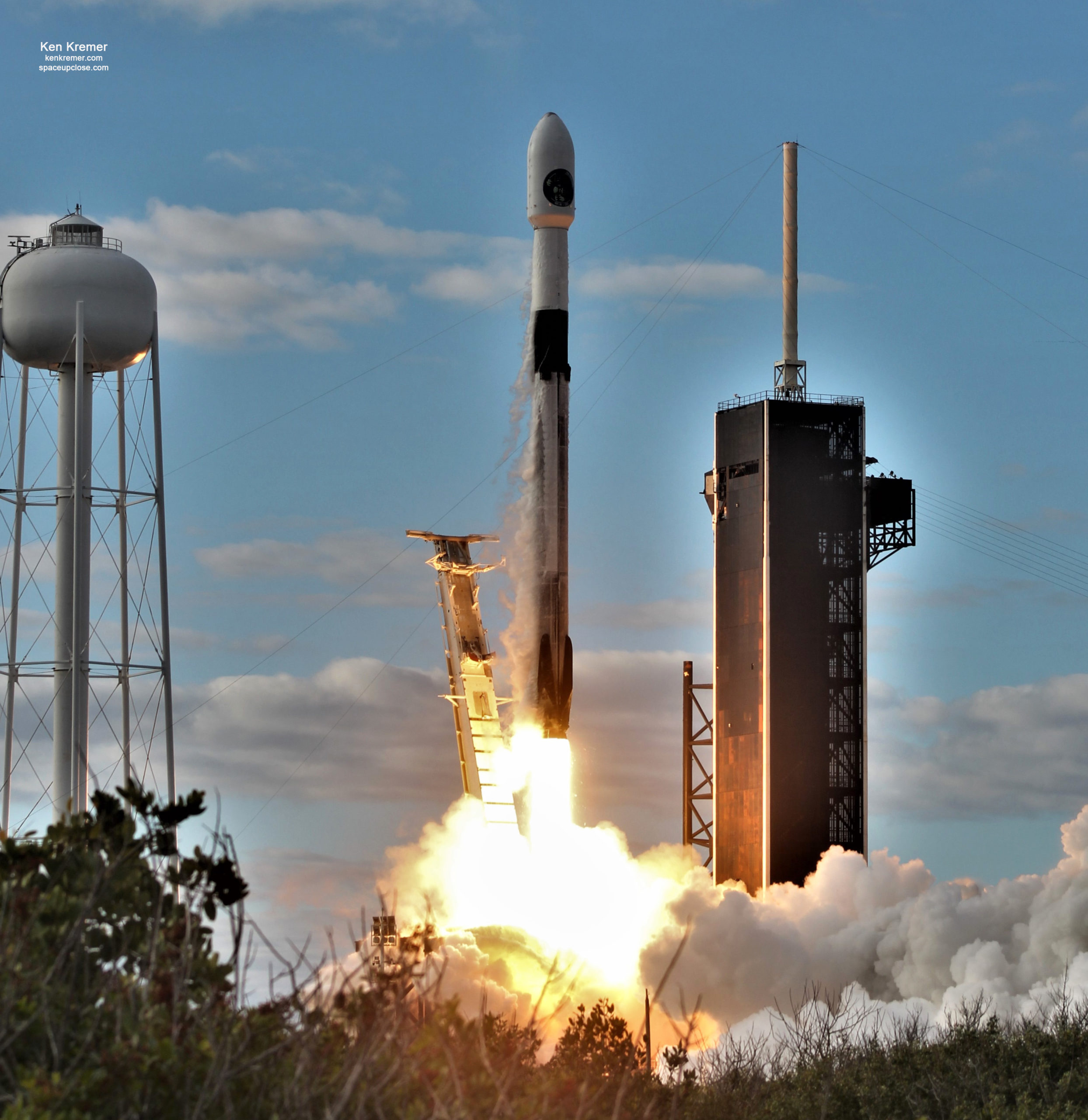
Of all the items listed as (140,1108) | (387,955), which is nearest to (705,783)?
(387,955)

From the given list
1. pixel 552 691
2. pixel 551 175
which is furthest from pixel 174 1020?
pixel 551 175

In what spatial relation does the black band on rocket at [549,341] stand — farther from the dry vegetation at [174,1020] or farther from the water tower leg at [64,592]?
the dry vegetation at [174,1020]

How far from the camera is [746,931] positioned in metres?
57.9

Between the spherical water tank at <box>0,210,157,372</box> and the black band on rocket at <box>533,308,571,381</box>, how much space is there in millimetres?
11274

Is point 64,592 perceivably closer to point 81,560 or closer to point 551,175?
point 81,560

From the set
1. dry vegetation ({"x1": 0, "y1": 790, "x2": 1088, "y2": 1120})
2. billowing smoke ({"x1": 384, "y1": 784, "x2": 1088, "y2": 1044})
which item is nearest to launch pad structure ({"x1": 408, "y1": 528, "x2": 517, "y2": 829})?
billowing smoke ({"x1": 384, "y1": 784, "x2": 1088, "y2": 1044})

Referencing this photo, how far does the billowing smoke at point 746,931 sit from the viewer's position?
2151 inches

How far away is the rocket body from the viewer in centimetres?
5400

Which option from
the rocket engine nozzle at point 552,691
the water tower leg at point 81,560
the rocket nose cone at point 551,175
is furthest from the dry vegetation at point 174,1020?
the rocket nose cone at point 551,175

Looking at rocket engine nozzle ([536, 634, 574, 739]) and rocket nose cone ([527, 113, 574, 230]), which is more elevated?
rocket nose cone ([527, 113, 574, 230])

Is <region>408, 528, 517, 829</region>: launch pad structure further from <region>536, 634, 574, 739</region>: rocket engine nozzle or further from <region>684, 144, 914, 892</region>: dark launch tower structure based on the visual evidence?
<region>684, 144, 914, 892</region>: dark launch tower structure

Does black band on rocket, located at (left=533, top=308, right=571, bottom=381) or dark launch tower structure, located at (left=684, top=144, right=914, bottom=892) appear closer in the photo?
black band on rocket, located at (left=533, top=308, right=571, bottom=381)

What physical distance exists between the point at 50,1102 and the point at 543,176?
132 ft

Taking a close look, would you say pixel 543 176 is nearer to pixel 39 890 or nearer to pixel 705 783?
pixel 705 783
